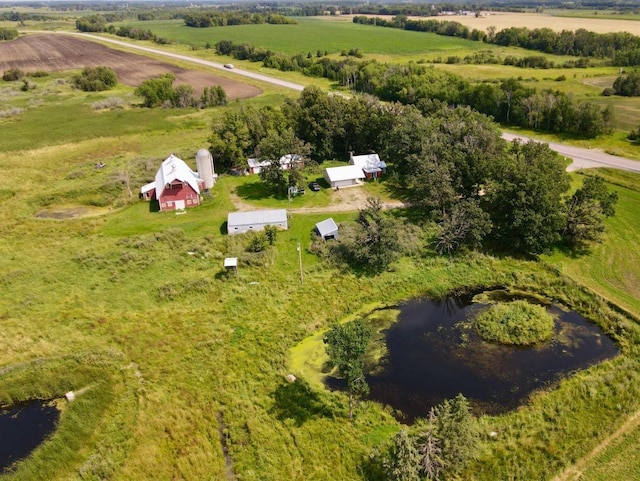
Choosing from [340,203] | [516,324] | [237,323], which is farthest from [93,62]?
[516,324]

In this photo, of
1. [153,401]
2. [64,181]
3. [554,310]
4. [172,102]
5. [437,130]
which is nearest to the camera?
[153,401]

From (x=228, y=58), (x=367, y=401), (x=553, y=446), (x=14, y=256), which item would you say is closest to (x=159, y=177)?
(x=14, y=256)

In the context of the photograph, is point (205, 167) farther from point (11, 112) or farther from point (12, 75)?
point (12, 75)

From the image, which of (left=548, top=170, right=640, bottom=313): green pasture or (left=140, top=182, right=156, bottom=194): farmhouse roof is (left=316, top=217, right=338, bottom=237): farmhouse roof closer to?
(left=548, top=170, right=640, bottom=313): green pasture

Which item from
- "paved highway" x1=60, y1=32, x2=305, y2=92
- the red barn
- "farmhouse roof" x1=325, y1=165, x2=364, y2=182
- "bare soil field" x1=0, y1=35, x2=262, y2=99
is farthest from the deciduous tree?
"paved highway" x1=60, y1=32, x2=305, y2=92

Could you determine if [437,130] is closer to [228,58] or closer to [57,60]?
[228,58]

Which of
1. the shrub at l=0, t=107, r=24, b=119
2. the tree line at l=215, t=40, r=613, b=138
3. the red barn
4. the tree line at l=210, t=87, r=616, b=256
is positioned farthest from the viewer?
the shrub at l=0, t=107, r=24, b=119
